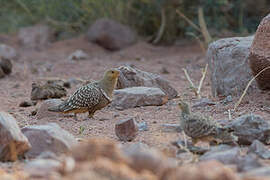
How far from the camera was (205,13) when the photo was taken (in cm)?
1412

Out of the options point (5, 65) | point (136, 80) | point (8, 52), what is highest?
point (8, 52)

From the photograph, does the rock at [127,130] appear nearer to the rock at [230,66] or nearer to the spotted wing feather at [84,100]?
the spotted wing feather at [84,100]

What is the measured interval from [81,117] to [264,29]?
2435 millimetres

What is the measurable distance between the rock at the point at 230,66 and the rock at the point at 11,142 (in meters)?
3.44

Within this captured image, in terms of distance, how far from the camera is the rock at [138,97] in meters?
6.59

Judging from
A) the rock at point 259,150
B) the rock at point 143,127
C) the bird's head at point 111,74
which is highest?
the bird's head at point 111,74

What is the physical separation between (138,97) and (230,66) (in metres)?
1.27

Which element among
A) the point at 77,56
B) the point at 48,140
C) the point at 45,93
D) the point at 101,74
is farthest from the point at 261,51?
the point at 77,56

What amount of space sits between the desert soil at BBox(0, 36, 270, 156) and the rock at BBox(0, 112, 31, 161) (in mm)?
1167

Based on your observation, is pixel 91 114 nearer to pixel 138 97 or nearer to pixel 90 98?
pixel 90 98

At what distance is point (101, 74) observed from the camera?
36.5 feet

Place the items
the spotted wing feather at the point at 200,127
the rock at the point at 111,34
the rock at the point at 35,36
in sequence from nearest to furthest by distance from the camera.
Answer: the spotted wing feather at the point at 200,127 < the rock at the point at 111,34 < the rock at the point at 35,36

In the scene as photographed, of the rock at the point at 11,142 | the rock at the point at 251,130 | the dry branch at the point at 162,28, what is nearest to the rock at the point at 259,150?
the rock at the point at 251,130

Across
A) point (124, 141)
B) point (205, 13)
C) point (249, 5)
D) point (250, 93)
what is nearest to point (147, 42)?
point (205, 13)
